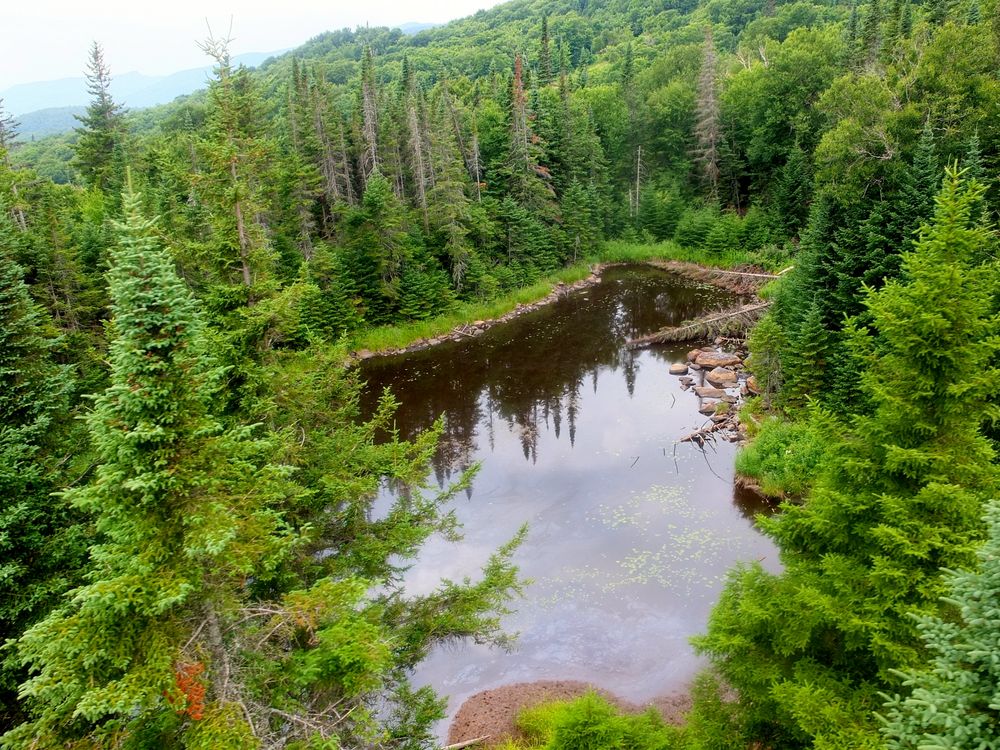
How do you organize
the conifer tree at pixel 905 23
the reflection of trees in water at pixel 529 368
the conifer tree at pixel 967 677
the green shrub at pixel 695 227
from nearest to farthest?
the conifer tree at pixel 967 677
the reflection of trees in water at pixel 529 368
the conifer tree at pixel 905 23
the green shrub at pixel 695 227

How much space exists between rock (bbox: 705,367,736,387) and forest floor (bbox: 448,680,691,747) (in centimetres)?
2036

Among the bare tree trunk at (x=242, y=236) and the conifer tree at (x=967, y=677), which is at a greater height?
the bare tree trunk at (x=242, y=236)

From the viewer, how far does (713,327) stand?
40.2 meters

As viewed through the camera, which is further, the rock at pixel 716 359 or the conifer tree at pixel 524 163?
the conifer tree at pixel 524 163

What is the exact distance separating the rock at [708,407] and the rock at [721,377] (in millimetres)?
2281

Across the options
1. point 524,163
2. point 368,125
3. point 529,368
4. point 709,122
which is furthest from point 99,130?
point 709,122

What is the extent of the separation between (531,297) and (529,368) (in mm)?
13161

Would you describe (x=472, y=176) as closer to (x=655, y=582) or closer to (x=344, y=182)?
(x=344, y=182)

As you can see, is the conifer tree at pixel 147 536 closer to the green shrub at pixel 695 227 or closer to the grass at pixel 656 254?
the grass at pixel 656 254

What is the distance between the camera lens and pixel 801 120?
5209 centimetres

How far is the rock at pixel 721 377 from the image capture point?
3344 cm

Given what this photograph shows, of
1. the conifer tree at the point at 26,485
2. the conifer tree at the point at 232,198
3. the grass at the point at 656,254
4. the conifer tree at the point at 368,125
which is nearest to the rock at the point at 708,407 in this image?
the conifer tree at the point at 232,198

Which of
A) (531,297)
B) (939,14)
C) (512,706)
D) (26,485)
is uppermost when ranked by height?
(939,14)

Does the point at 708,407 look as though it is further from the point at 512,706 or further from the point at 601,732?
the point at 601,732
